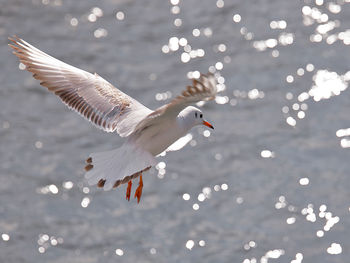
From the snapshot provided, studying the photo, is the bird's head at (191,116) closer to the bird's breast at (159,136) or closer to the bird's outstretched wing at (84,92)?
the bird's breast at (159,136)

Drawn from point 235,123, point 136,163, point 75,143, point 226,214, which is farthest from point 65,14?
point 136,163

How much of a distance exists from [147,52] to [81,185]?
147 inches

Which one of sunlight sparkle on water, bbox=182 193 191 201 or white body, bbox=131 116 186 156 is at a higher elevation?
white body, bbox=131 116 186 156

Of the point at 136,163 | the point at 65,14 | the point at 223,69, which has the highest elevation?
the point at 65,14

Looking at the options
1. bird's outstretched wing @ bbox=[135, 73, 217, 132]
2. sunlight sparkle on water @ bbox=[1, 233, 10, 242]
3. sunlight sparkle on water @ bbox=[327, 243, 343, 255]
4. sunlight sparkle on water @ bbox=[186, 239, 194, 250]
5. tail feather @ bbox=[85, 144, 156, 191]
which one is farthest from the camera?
sunlight sparkle on water @ bbox=[1, 233, 10, 242]

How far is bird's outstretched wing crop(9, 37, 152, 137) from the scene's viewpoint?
31.7ft

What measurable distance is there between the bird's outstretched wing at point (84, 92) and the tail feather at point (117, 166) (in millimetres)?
611

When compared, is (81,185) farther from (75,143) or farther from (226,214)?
(226,214)

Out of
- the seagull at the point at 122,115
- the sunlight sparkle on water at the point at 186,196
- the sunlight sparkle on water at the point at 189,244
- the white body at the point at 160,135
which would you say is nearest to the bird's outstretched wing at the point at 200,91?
the seagull at the point at 122,115

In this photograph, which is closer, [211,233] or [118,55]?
[211,233]

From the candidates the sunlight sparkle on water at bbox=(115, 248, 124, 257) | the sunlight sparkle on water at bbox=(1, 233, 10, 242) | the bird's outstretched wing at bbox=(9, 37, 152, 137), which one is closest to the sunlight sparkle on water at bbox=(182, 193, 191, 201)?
the sunlight sparkle on water at bbox=(115, 248, 124, 257)

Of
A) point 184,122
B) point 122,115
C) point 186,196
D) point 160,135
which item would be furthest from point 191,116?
point 186,196

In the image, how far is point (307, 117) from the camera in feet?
52.9

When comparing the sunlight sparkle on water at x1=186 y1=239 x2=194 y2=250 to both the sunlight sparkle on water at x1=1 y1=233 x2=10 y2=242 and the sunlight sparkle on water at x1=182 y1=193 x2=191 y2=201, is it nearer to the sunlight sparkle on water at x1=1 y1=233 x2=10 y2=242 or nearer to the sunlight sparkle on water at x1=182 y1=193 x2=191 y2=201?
the sunlight sparkle on water at x1=182 y1=193 x2=191 y2=201
